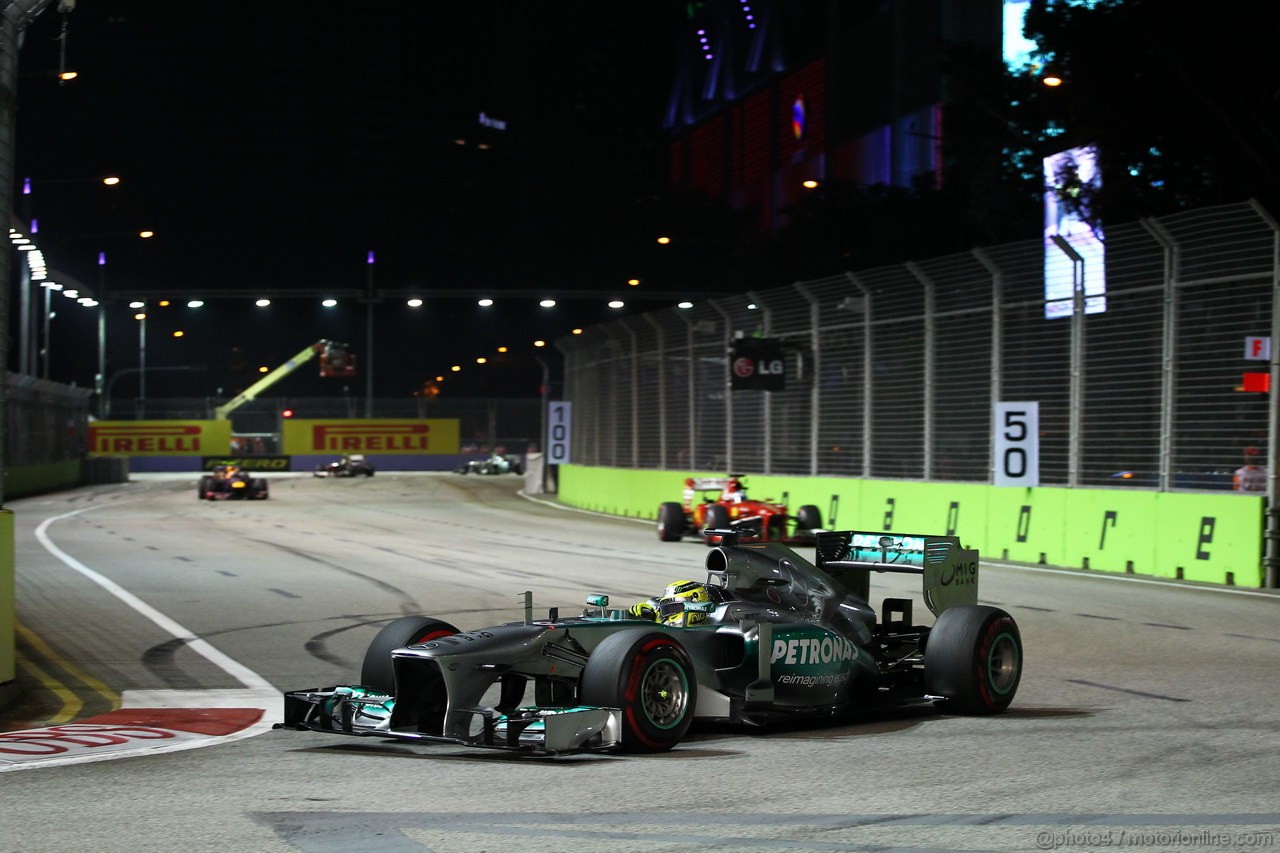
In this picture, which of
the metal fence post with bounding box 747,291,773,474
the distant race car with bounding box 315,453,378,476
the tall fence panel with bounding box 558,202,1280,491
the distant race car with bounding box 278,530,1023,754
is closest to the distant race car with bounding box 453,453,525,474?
the distant race car with bounding box 315,453,378,476

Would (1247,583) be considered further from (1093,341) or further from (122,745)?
(122,745)

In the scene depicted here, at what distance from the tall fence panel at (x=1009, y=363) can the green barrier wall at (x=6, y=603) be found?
588 inches

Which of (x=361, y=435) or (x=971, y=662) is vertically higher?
(x=361, y=435)

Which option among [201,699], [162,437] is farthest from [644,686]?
[162,437]

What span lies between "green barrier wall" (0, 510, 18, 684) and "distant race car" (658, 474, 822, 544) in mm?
13433

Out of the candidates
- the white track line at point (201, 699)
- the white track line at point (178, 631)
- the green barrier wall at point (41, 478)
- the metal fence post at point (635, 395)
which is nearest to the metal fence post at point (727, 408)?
the metal fence post at point (635, 395)

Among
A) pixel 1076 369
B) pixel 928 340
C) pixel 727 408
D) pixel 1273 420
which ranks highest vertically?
pixel 928 340

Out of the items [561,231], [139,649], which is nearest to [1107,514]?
[139,649]

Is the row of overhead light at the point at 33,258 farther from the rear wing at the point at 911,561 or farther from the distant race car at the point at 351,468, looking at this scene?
the rear wing at the point at 911,561

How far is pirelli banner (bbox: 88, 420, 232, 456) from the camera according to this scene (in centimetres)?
8075

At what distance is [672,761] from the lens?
24.9ft

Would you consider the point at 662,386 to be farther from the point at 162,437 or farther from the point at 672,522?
the point at 162,437

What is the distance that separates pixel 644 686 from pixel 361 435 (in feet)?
248

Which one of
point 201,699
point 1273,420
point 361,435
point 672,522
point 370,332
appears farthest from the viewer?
point 361,435
